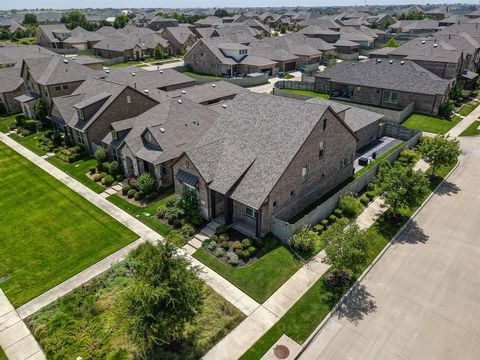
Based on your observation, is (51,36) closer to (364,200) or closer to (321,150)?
(321,150)

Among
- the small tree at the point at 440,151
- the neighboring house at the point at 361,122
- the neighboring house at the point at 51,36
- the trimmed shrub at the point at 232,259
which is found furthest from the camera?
the neighboring house at the point at 51,36

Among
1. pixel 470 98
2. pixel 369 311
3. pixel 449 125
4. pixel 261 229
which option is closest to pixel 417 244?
pixel 369 311

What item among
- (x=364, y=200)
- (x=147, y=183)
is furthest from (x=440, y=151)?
(x=147, y=183)

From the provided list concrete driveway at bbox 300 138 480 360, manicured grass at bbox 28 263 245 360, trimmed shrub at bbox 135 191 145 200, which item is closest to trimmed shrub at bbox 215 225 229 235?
manicured grass at bbox 28 263 245 360

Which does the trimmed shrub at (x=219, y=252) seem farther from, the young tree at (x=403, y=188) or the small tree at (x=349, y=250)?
the young tree at (x=403, y=188)

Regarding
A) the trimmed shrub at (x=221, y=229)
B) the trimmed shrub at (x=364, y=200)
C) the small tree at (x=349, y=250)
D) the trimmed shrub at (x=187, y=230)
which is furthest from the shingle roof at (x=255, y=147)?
the trimmed shrub at (x=364, y=200)
